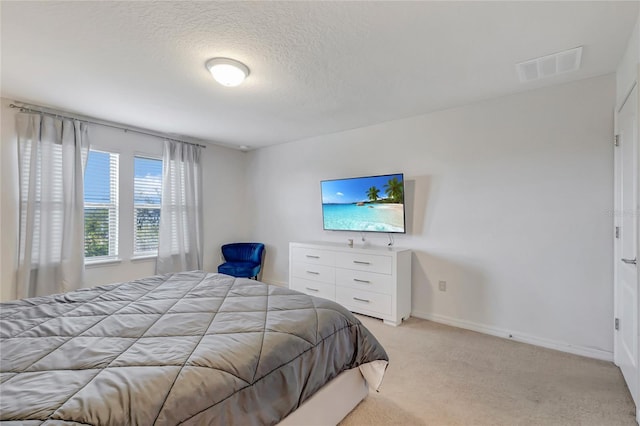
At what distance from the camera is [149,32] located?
1.94 meters

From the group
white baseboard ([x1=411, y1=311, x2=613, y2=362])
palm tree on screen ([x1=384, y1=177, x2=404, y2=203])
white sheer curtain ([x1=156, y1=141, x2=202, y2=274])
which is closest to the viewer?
white baseboard ([x1=411, y1=311, x2=613, y2=362])

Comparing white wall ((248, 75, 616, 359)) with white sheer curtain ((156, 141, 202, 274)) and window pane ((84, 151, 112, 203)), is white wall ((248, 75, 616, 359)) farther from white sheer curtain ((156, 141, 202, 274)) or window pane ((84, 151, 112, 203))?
window pane ((84, 151, 112, 203))

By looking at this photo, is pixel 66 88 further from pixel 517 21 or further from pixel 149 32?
pixel 517 21

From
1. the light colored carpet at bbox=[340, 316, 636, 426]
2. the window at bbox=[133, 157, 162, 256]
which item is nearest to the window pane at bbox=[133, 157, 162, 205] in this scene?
the window at bbox=[133, 157, 162, 256]

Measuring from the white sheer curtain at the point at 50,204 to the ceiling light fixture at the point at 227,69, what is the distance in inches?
92.7

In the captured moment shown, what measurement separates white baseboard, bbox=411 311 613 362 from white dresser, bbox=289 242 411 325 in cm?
35

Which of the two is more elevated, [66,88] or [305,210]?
[66,88]

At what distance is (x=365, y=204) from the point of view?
3.87 metres

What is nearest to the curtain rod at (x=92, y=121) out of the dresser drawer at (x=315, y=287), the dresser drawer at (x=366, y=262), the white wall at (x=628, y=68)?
the dresser drawer at (x=315, y=287)

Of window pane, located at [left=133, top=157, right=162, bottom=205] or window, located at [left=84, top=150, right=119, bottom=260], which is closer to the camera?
window, located at [left=84, top=150, right=119, bottom=260]

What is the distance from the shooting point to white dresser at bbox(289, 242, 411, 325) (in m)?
3.32

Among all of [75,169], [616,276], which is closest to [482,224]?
[616,276]

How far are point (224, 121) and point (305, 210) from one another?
1795mm

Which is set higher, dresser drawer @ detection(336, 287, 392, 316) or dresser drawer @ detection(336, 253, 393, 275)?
dresser drawer @ detection(336, 253, 393, 275)
